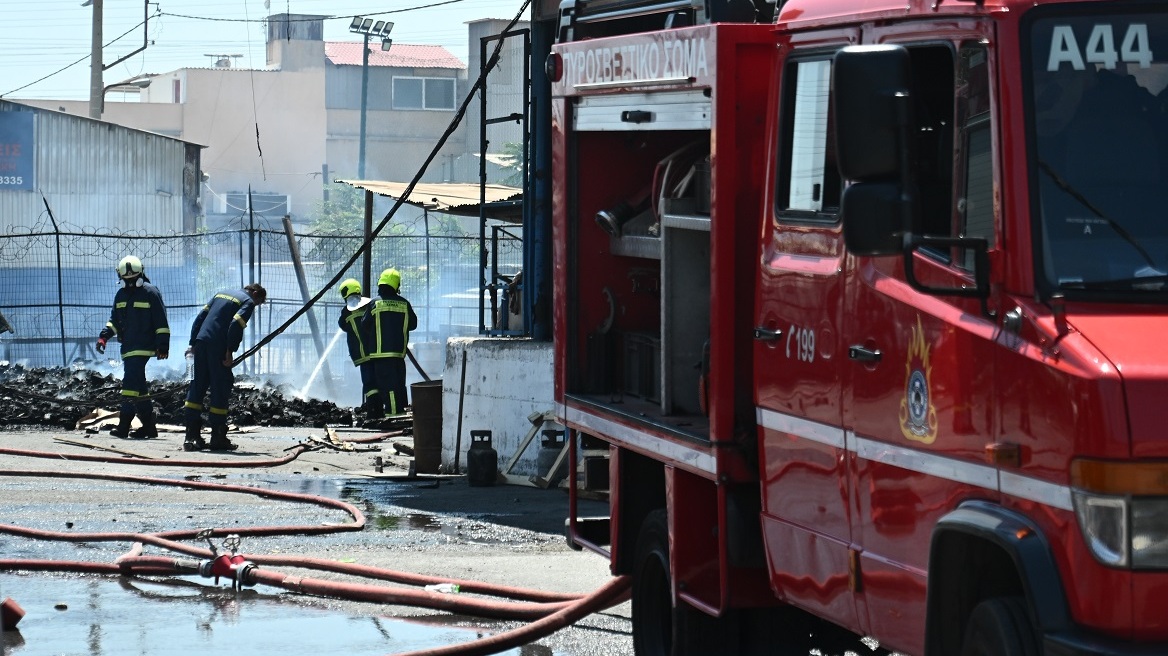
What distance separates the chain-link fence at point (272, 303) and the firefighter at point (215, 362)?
5612 mm

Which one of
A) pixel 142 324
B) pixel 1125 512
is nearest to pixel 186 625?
pixel 1125 512

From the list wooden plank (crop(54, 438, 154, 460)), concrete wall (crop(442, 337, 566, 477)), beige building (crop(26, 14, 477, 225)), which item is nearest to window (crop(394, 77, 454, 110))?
beige building (crop(26, 14, 477, 225))

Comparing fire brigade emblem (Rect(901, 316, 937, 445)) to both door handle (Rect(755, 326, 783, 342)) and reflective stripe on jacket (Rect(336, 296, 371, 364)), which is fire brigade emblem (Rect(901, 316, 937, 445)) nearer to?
door handle (Rect(755, 326, 783, 342))

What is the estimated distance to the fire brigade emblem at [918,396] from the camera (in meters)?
4.48

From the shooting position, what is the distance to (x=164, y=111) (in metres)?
70.8

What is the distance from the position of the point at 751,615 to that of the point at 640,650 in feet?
2.78

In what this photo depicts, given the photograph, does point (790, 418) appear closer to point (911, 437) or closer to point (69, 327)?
point (911, 437)

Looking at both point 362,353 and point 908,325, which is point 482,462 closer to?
point 362,353

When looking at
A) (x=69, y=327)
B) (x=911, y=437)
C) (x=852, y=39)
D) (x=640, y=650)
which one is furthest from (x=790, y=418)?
(x=69, y=327)

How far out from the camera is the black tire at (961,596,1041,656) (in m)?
4.02

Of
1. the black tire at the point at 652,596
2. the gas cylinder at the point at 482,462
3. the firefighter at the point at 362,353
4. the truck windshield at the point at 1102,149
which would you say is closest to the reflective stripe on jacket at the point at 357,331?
the firefighter at the point at 362,353

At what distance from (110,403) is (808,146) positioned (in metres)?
15.9

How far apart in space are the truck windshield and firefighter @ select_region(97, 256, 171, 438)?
1501 cm

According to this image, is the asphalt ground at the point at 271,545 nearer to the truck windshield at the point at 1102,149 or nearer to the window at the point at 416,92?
the truck windshield at the point at 1102,149
